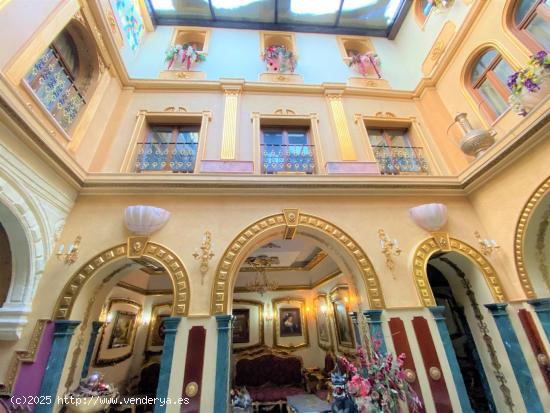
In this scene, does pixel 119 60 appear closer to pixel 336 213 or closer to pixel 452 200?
pixel 336 213

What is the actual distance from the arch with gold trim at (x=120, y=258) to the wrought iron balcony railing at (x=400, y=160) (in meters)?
3.69

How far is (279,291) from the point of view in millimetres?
7156

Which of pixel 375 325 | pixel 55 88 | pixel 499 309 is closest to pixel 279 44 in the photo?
pixel 55 88

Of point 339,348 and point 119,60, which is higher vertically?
point 119,60

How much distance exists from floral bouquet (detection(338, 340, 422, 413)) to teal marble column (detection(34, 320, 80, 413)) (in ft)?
9.63

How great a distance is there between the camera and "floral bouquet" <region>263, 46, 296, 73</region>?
569cm

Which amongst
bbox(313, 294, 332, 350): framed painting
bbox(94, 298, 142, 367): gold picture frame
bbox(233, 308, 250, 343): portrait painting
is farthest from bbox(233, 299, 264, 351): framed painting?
bbox(94, 298, 142, 367): gold picture frame

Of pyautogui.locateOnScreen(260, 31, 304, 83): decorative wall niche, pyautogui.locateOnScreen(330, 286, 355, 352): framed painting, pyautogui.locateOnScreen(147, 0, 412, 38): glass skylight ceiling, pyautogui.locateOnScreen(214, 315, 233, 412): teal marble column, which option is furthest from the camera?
pyautogui.locateOnScreen(147, 0, 412, 38): glass skylight ceiling

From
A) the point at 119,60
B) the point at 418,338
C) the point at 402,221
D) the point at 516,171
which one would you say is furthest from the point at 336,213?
the point at 119,60

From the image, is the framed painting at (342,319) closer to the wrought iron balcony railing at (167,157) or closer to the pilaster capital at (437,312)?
the pilaster capital at (437,312)

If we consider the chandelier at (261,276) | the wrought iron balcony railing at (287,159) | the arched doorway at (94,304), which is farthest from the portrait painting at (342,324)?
the arched doorway at (94,304)

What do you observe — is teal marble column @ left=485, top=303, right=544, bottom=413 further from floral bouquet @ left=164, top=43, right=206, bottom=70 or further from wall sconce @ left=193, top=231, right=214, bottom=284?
floral bouquet @ left=164, top=43, right=206, bottom=70

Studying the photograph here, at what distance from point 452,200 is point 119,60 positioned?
20.7 feet

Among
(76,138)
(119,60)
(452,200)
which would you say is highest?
(119,60)
